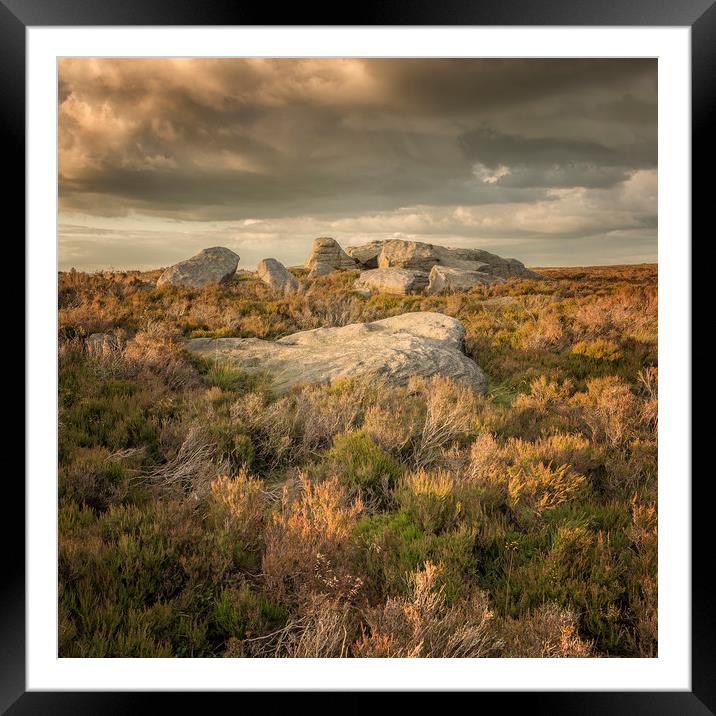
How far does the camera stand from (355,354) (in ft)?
24.8

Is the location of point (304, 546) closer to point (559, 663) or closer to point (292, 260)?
point (559, 663)

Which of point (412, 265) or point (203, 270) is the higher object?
point (412, 265)

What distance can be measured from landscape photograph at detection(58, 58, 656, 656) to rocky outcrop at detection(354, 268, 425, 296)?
792 cm

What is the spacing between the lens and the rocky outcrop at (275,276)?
17.4 meters

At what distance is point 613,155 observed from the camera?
7.15 meters

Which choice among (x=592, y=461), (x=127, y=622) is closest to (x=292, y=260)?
(x=592, y=461)

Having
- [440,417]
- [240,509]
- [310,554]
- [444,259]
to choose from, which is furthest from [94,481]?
[444,259]

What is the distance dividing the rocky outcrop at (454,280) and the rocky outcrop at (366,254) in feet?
23.2

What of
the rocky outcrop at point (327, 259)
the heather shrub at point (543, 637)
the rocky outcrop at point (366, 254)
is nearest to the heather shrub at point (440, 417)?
the heather shrub at point (543, 637)

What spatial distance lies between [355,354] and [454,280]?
41.5 feet
